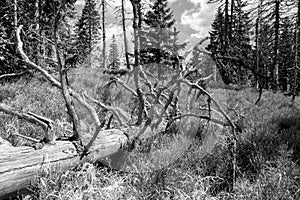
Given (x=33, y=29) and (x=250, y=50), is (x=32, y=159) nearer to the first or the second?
(x=33, y=29)

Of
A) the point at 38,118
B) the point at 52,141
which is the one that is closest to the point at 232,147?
the point at 52,141

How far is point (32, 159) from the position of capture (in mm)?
2990

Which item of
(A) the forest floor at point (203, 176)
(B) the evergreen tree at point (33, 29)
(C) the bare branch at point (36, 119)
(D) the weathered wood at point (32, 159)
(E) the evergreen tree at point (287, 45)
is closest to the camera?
(D) the weathered wood at point (32, 159)

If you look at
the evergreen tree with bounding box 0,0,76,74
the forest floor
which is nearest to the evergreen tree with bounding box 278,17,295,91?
the forest floor

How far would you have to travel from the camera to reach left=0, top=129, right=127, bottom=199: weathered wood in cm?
268

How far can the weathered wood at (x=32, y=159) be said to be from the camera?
8.79 feet

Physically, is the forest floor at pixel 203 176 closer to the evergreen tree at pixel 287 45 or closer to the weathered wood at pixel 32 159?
the weathered wood at pixel 32 159

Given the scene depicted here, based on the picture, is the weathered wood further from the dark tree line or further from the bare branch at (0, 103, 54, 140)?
the dark tree line

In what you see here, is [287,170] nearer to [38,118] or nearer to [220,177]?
[220,177]

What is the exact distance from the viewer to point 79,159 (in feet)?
11.5

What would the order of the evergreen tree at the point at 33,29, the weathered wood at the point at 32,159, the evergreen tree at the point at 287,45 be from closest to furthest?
the weathered wood at the point at 32,159 → the evergreen tree at the point at 33,29 → the evergreen tree at the point at 287,45

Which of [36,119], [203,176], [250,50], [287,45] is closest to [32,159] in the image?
[36,119]

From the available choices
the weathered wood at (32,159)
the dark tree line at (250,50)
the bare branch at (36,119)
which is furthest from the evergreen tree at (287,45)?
the bare branch at (36,119)

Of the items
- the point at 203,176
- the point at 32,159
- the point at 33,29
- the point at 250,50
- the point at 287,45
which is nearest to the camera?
the point at 32,159
